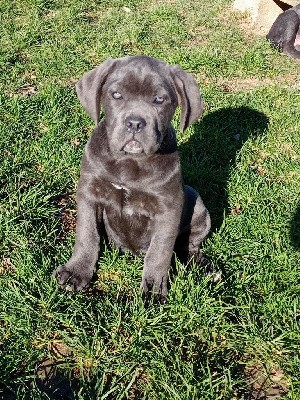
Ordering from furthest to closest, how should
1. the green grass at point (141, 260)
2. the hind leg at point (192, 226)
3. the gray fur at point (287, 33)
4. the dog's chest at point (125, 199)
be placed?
the gray fur at point (287, 33) → the hind leg at point (192, 226) → the dog's chest at point (125, 199) → the green grass at point (141, 260)

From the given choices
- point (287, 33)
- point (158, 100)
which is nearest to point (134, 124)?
point (158, 100)

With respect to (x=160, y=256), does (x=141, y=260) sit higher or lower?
lower

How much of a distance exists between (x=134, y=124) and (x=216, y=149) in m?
2.47

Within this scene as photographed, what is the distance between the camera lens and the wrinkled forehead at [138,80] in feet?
10.6

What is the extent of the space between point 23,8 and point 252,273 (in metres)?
6.45

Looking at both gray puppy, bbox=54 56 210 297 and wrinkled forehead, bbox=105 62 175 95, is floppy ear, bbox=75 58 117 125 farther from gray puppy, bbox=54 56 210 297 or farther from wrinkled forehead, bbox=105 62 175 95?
wrinkled forehead, bbox=105 62 175 95

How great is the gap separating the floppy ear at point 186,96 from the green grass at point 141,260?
1112mm

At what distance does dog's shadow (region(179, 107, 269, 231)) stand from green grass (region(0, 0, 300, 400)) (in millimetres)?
17

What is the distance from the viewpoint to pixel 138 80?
3229 mm

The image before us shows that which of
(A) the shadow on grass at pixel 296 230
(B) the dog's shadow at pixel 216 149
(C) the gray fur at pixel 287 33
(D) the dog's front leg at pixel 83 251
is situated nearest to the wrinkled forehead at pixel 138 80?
(D) the dog's front leg at pixel 83 251

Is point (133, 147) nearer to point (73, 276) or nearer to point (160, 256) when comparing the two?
point (160, 256)

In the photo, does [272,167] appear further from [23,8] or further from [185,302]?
[23,8]

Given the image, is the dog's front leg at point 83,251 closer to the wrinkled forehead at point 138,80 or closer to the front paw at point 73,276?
the front paw at point 73,276

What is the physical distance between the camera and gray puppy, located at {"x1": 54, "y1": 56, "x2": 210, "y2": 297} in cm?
323
